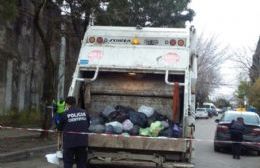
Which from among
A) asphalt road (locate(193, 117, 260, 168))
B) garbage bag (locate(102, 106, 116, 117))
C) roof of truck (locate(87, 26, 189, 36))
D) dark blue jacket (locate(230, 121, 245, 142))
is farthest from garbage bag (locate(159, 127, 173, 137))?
dark blue jacket (locate(230, 121, 245, 142))

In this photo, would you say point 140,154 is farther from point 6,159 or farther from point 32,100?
point 32,100

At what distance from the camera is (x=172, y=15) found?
33719 mm

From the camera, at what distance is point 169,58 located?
518 inches

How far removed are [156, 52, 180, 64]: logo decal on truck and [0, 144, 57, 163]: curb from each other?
423 centimetres

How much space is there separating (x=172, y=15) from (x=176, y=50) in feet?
67.9

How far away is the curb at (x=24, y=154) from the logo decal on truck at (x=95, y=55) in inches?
125

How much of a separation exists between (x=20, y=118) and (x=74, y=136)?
16604 mm

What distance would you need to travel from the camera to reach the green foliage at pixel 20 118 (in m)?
25.5

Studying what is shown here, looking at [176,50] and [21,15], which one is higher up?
[21,15]

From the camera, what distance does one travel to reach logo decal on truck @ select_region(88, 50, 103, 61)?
13172 mm

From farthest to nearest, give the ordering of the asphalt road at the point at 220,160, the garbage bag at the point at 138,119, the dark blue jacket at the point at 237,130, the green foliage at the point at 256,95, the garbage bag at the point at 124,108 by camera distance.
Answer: the green foliage at the point at 256,95 < the dark blue jacket at the point at 237,130 < the asphalt road at the point at 220,160 < the garbage bag at the point at 124,108 < the garbage bag at the point at 138,119

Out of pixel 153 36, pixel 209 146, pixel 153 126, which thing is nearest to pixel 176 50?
pixel 153 36

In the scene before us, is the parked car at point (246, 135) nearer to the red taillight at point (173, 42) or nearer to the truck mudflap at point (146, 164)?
the red taillight at point (173, 42)

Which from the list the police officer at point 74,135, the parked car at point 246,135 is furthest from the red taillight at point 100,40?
the parked car at point 246,135
